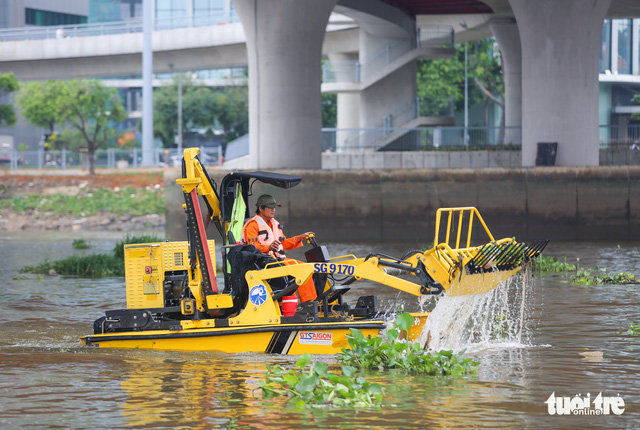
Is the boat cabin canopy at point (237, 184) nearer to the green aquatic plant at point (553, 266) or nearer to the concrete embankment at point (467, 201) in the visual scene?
the green aquatic plant at point (553, 266)

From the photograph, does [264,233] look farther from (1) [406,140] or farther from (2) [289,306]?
(1) [406,140]

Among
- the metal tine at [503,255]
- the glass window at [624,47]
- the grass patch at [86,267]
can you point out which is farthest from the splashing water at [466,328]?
the glass window at [624,47]

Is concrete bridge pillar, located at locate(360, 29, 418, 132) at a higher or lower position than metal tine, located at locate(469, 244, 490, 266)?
higher

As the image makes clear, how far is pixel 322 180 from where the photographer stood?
31875 mm

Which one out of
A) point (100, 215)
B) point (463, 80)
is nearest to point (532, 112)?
point (100, 215)

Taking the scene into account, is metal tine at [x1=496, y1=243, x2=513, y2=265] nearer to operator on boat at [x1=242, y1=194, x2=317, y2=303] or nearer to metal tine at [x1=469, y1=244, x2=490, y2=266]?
metal tine at [x1=469, y1=244, x2=490, y2=266]

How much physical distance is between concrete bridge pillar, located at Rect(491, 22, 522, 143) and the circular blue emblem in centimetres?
4193

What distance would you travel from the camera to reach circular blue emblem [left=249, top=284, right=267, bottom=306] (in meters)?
12.0

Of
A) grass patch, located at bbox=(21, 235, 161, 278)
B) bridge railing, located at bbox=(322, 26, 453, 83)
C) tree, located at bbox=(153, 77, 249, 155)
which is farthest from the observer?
tree, located at bbox=(153, 77, 249, 155)

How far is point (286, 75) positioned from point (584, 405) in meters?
26.1

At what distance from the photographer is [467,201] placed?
1214 inches

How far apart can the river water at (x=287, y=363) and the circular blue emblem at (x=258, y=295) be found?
63cm

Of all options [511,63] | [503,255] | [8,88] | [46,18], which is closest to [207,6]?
[46,18]

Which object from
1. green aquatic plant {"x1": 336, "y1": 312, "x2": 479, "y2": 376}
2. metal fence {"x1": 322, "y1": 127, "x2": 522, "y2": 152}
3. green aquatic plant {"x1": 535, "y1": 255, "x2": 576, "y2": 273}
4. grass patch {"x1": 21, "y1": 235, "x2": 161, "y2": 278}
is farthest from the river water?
metal fence {"x1": 322, "y1": 127, "x2": 522, "y2": 152}
